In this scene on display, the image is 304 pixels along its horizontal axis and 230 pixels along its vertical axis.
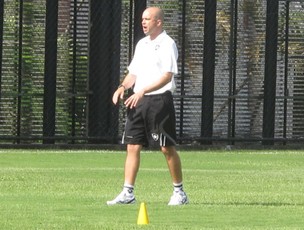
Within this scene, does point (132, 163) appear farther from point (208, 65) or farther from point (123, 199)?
point (208, 65)

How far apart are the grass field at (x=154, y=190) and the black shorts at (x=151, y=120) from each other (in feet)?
2.04

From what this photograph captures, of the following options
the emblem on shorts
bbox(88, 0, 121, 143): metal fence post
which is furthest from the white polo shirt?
bbox(88, 0, 121, 143): metal fence post

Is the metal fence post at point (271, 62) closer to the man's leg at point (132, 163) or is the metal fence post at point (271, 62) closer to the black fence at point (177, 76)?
the black fence at point (177, 76)

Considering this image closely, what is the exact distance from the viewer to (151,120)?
12.6 meters

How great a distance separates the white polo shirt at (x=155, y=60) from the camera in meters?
12.5

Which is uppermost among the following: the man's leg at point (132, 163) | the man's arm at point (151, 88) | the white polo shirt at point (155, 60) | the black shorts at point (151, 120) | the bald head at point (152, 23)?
the bald head at point (152, 23)

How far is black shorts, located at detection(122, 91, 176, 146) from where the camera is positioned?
41.2 feet

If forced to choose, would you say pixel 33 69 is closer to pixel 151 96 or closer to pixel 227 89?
pixel 227 89

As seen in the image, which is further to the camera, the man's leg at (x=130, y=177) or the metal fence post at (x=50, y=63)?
the metal fence post at (x=50, y=63)

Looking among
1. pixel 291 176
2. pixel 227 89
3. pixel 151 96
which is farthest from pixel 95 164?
pixel 151 96

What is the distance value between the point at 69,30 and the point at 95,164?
3968 mm

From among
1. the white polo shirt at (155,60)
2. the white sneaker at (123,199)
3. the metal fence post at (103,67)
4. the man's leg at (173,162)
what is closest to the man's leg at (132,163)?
the white sneaker at (123,199)

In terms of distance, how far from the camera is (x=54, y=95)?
22.4m

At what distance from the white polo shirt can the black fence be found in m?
9.76
